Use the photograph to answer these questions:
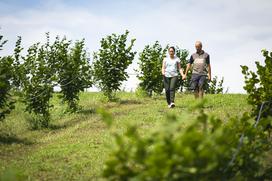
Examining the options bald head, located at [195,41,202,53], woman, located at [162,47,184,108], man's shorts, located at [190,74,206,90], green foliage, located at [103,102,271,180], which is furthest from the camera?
woman, located at [162,47,184,108]

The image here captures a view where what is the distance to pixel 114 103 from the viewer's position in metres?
19.3

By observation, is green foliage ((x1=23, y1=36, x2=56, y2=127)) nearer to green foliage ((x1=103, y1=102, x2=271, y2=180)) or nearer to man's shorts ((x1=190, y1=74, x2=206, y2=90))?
man's shorts ((x1=190, y1=74, x2=206, y2=90))

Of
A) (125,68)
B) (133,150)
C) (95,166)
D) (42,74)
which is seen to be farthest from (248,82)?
(125,68)

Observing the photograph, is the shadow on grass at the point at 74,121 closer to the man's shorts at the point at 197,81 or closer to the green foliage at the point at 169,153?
the man's shorts at the point at 197,81

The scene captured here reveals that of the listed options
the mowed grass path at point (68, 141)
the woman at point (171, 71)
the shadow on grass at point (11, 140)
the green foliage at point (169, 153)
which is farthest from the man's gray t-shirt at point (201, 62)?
the green foliage at point (169, 153)

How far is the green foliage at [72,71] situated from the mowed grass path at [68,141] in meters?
0.90

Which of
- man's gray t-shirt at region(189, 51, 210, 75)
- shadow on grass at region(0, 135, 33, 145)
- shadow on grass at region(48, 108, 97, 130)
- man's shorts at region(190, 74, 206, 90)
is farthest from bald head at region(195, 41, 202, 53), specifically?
shadow on grass at region(0, 135, 33, 145)

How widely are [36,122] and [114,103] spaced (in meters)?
4.92

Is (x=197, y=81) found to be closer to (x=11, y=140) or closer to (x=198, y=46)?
(x=198, y=46)

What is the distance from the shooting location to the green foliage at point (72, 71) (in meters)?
17.5

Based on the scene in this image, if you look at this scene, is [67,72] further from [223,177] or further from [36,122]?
[223,177]

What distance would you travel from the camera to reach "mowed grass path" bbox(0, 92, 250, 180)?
8.52 m

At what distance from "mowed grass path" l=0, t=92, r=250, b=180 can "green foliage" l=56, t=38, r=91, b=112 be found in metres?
0.90

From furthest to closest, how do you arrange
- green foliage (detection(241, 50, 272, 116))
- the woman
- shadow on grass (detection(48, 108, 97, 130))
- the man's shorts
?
shadow on grass (detection(48, 108, 97, 130)) → the woman → the man's shorts → green foliage (detection(241, 50, 272, 116))
